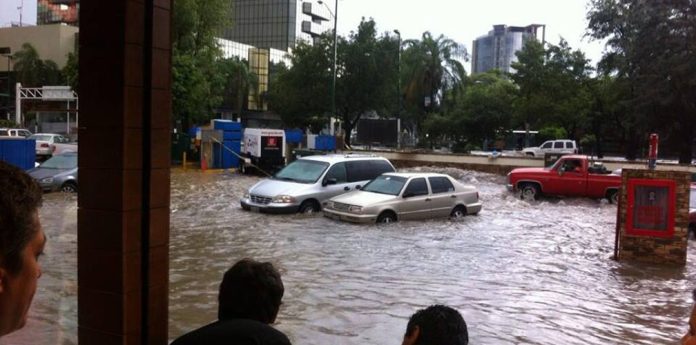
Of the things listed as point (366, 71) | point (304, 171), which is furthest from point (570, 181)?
point (366, 71)

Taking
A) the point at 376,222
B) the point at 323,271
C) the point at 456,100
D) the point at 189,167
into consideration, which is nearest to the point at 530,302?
the point at 323,271

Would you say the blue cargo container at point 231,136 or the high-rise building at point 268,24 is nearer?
the blue cargo container at point 231,136

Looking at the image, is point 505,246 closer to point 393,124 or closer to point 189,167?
point 189,167

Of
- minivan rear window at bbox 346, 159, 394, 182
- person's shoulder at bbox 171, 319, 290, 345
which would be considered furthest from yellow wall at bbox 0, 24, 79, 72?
person's shoulder at bbox 171, 319, 290, 345

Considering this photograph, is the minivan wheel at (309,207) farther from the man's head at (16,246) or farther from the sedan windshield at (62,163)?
the man's head at (16,246)

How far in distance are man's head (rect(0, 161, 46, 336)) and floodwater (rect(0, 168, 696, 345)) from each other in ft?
17.0

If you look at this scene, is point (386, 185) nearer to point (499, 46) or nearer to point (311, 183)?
point (311, 183)

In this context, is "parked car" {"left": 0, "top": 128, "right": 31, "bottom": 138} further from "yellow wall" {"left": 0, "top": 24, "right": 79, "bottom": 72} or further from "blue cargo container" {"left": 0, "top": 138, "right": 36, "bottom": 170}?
"yellow wall" {"left": 0, "top": 24, "right": 79, "bottom": 72}

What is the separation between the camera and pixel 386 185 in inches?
637

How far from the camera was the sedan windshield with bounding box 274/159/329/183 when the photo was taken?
1702 centimetres

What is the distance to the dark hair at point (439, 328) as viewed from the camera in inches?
92.0

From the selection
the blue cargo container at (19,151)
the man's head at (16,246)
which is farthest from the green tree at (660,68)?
the man's head at (16,246)

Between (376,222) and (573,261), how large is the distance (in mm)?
4649

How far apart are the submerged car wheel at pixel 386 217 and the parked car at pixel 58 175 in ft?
30.4
